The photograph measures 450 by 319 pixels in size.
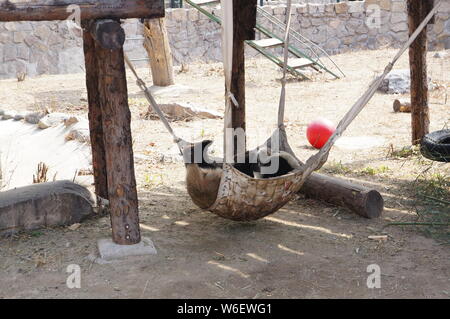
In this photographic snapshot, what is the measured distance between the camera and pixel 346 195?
17.7ft

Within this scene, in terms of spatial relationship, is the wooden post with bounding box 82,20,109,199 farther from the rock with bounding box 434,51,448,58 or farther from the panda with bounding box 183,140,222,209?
the rock with bounding box 434,51,448,58

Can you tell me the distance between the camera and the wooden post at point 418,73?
6844 mm

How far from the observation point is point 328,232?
5.02m

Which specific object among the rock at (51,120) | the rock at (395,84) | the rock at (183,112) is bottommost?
the rock at (51,120)

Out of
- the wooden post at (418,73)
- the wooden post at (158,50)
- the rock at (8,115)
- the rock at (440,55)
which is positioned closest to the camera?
the wooden post at (418,73)

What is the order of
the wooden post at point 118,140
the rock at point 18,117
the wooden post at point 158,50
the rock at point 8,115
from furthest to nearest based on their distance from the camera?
the wooden post at point 158,50
the rock at point 8,115
the rock at point 18,117
the wooden post at point 118,140

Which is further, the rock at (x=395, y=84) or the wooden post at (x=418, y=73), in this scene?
the rock at (x=395, y=84)

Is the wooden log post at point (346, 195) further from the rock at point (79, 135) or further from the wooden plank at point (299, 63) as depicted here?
the wooden plank at point (299, 63)

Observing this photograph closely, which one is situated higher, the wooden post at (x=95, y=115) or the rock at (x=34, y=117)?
the wooden post at (x=95, y=115)

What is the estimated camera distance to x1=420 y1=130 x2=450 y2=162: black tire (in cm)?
588

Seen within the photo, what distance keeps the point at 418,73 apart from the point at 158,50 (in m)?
5.63

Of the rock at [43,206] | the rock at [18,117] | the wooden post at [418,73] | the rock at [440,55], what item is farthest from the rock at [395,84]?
the rock at [43,206]

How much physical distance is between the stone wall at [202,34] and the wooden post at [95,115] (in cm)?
894
